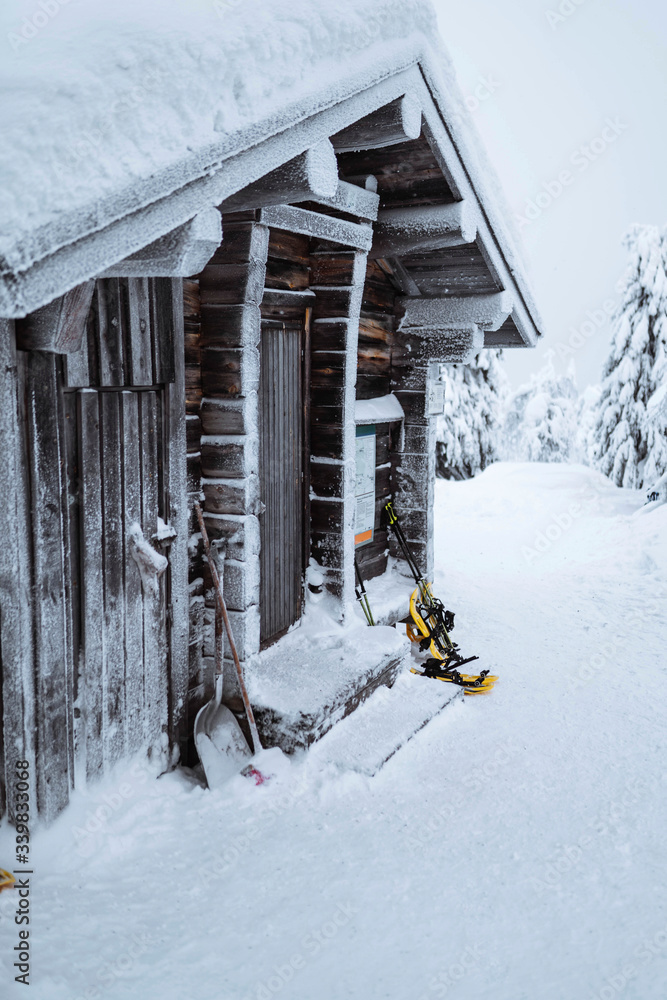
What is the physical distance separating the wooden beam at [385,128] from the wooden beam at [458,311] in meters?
2.49

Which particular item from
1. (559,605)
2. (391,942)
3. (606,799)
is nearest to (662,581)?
(559,605)

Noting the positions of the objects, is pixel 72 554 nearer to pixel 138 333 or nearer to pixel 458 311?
pixel 138 333

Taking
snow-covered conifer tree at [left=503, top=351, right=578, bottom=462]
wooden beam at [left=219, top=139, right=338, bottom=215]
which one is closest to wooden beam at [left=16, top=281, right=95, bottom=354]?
wooden beam at [left=219, top=139, right=338, bottom=215]

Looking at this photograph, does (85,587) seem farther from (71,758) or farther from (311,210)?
(311,210)

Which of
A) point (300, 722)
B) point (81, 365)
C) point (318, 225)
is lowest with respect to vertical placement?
point (300, 722)

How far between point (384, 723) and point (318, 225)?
3.44 metres

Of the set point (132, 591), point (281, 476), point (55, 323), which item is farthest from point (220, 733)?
point (55, 323)

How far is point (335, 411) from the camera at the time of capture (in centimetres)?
561

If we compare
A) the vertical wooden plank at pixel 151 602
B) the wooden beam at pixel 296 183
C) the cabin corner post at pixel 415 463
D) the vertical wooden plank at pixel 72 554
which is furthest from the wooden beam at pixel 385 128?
the cabin corner post at pixel 415 463

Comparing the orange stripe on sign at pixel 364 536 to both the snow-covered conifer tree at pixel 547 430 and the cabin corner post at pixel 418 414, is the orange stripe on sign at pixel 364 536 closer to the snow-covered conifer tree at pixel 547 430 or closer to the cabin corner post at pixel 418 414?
the cabin corner post at pixel 418 414

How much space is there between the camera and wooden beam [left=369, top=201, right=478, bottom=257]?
5137 millimetres

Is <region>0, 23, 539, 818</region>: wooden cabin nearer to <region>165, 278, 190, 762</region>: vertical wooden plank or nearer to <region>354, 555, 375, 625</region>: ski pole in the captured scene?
<region>165, 278, 190, 762</region>: vertical wooden plank

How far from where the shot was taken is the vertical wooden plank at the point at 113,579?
375 cm

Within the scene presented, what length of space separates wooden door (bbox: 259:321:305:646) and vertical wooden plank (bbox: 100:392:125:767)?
1317 mm
